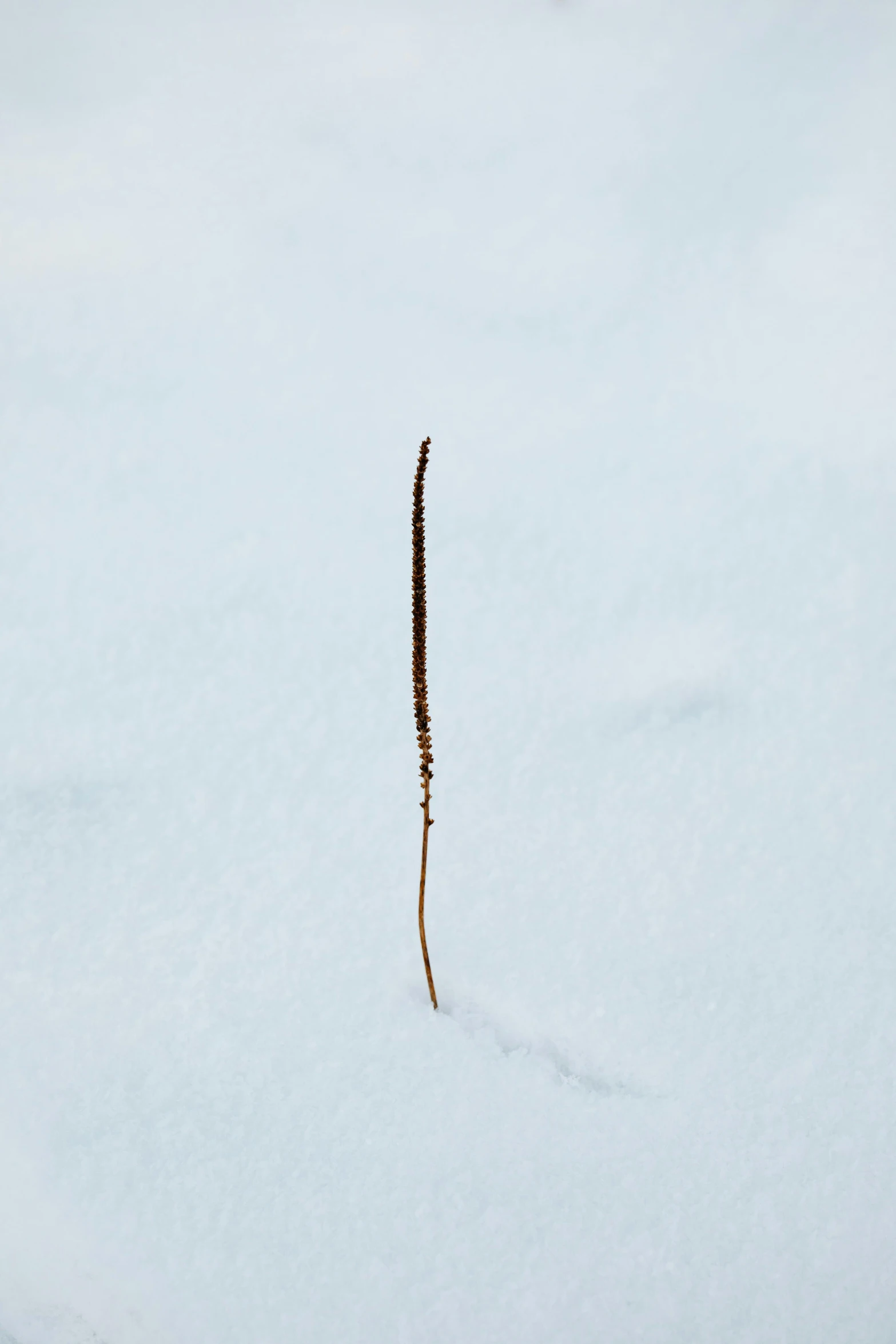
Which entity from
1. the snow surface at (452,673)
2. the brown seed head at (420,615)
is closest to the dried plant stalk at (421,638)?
the brown seed head at (420,615)

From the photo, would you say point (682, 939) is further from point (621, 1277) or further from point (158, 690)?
point (158, 690)

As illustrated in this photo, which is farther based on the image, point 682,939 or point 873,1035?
point 682,939

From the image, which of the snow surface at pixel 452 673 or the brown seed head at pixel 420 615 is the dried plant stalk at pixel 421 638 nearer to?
the brown seed head at pixel 420 615

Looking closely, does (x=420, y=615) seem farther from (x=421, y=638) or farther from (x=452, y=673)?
(x=452, y=673)

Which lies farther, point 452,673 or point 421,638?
point 452,673

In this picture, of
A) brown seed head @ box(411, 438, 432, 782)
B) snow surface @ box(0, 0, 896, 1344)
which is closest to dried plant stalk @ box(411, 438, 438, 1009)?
brown seed head @ box(411, 438, 432, 782)

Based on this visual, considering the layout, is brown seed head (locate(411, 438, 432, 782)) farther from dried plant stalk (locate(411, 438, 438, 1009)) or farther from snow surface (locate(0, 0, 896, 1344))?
snow surface (locate(0, 0, 896, 1344))

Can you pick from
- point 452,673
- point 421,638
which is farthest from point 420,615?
point 452,673

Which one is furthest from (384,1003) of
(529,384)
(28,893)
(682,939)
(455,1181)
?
(529,384)

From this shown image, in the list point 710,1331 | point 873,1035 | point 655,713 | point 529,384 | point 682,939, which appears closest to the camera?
point 710,1331
